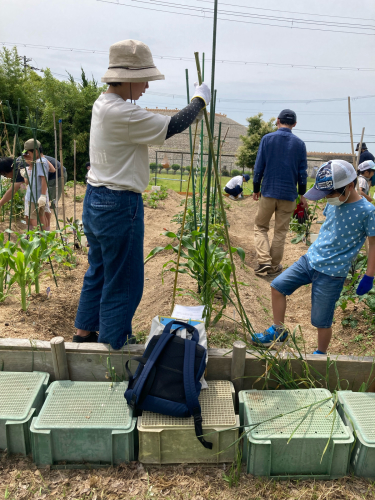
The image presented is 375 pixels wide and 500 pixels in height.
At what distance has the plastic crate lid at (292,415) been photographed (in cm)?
175

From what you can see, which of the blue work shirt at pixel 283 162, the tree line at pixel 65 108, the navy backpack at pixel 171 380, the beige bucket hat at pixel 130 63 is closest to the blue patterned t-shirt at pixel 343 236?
the navy backpack at pixel 171 380

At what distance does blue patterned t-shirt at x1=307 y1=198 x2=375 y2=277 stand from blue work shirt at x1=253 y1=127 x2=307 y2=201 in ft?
7.12

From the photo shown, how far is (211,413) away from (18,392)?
3.15 ft

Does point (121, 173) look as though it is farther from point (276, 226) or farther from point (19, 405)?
point (276, 226)

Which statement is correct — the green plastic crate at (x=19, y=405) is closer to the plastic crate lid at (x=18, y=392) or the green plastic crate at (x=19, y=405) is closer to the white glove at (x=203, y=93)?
the plastic crate lid at (x=18, y=392)

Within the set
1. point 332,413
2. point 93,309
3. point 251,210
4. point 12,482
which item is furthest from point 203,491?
point 251,210

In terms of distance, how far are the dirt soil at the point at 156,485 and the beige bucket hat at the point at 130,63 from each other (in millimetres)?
1812

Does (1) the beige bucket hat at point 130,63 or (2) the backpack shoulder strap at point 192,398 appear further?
(1) the beige bucket hat at point 130,63

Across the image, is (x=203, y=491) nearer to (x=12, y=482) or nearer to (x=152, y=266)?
(x=12, y=482)

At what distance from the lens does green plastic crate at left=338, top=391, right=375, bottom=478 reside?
1.72 metres

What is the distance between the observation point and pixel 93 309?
2354mm

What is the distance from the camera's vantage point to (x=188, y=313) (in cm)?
232

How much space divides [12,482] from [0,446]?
0.20 meters

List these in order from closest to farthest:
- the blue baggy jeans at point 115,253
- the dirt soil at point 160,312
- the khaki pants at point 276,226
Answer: the blue baggy jeans at point 115,253
the dirt soil at point 160,312
the khaki pants at point 276,226
